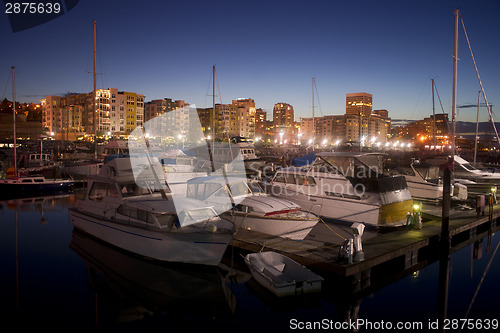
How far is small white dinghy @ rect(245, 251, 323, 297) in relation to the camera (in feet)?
29.2

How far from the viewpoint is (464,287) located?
10805 millimetres

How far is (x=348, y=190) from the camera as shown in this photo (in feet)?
45.9

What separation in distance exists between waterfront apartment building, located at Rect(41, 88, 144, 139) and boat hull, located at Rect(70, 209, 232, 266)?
97.0m

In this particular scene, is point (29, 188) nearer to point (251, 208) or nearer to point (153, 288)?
point (153, 288)

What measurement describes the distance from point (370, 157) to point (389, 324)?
9.24 m

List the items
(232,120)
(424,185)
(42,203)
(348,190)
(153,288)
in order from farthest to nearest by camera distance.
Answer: (232,120) → (42,203) → (424,185) → (348,190) → (153,288)

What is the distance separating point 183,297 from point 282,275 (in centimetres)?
278

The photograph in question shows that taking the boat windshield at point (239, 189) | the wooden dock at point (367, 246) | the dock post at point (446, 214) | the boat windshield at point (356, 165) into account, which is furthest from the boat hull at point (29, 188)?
the dock post at point (446, 214)

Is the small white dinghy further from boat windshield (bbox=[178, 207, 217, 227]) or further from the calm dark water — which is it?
boat windshield (bbox=[178, 207, 217, 227])

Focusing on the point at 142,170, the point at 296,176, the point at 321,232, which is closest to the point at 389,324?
the point at 321,232

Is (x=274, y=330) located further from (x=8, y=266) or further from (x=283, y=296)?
(x=8, y=266)

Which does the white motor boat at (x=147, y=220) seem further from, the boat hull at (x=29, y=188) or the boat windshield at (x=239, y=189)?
the boat hull at (x=29, y=188)

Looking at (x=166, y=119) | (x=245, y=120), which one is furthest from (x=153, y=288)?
(x=245, y=120)

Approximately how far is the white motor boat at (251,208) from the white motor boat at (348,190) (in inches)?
104
